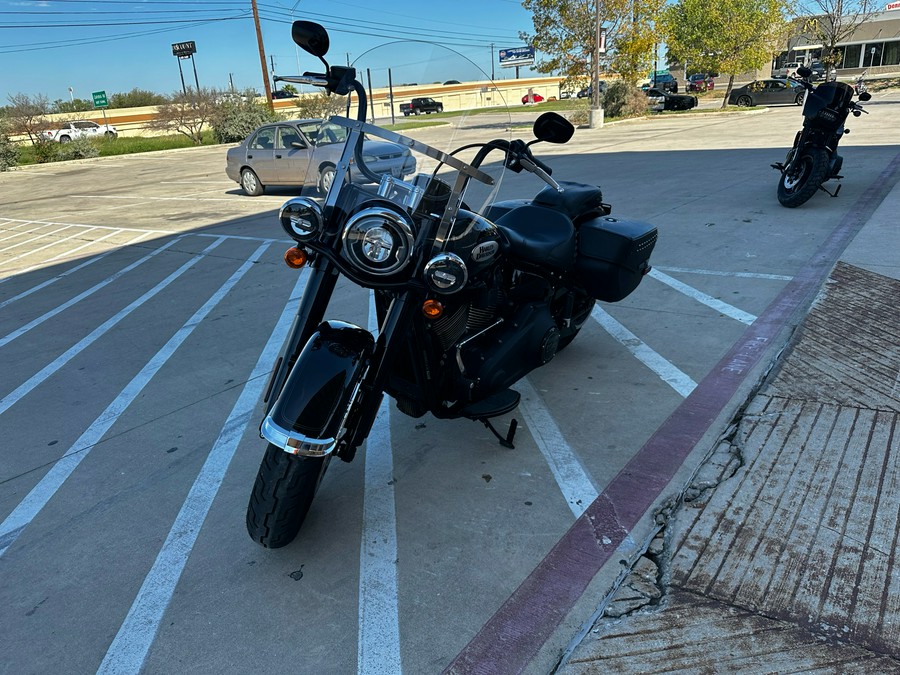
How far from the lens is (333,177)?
2.91m

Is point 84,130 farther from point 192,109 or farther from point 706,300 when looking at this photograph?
point 706,300

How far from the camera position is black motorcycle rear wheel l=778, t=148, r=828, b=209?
8344 mm

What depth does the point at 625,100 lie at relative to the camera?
96.1 feet

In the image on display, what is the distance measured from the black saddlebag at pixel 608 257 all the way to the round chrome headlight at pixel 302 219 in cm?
198

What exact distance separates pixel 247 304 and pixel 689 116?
84.3 ft

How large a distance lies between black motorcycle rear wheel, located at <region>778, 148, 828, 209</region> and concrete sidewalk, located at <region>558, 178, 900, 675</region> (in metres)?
4.99

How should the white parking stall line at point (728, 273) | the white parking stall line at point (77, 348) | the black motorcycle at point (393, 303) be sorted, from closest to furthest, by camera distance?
the black motorcycle at point (393, 303) < the white parking stall line at point (77, 348) < the white parking stall line at point (728, 273)

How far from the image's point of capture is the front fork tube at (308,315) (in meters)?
2.91

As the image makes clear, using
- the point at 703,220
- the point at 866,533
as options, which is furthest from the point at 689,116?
the point at 866,533

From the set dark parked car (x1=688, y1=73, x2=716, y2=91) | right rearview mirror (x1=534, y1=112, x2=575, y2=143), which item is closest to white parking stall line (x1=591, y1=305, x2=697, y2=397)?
right rearview mirror (x1=534, y1=112, x2=575, y2=143)

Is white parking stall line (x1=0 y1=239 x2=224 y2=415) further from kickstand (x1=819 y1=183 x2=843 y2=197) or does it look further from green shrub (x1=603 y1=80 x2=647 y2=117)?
green shrub (x1=603 y1=80 x2=647 y2=117)

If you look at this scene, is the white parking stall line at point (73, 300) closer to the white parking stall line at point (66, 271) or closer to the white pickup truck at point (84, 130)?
the white parking stall line at point (66, 271)

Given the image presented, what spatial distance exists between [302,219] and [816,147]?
27.1 feet

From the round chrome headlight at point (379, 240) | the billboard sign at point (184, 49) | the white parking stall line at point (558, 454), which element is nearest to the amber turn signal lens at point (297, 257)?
the round chrome headlight at point (379, 240)
